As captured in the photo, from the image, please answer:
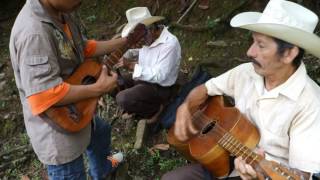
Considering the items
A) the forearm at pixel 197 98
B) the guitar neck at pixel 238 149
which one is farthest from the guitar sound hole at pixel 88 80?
the guitar neck at pixel 238 149

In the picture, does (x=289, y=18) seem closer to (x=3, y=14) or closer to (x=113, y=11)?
(x=113, y=11)

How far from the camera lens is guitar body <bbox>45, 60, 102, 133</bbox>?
133 inches

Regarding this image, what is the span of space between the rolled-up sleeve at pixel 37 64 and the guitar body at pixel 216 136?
1.11 m

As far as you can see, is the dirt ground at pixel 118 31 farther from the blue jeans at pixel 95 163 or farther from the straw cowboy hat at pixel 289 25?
the straw cowboy hat at pixel 289 25

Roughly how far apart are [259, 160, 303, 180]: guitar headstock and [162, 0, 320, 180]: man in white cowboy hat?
2.1 inches

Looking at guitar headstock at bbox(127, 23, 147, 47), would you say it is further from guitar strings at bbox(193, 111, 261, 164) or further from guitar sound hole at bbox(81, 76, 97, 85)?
guitar strings at bbox(193, 111, 261, 164)

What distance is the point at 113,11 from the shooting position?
23.7 feet

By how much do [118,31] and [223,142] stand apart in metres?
3.84

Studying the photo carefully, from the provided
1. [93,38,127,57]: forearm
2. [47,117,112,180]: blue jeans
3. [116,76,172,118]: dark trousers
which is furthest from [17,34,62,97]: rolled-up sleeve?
[116,76,172,118]: dark trousers

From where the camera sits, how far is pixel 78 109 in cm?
352

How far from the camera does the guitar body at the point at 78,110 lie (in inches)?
133

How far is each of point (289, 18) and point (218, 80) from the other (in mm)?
817

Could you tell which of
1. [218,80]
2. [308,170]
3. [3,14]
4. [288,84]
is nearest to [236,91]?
[218,80]

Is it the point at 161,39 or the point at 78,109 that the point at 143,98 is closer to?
the point at 161,39
